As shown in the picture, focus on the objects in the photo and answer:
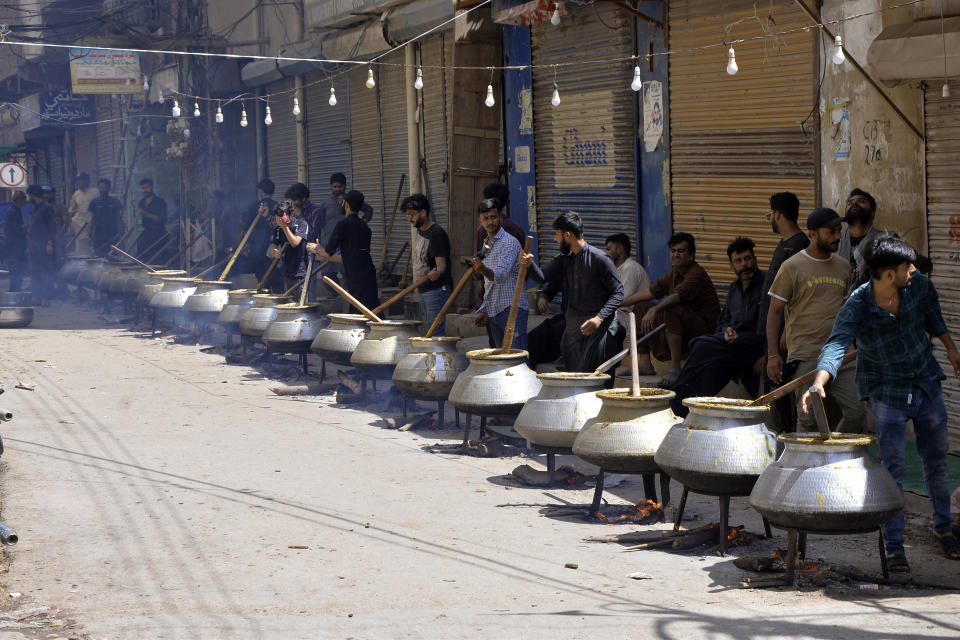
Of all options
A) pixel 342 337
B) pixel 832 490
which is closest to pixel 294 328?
pixel 342 337

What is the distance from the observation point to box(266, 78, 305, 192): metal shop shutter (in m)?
23.6

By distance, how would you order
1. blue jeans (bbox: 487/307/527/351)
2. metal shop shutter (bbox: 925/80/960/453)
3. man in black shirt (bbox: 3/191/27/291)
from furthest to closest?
man in black shirt (bbox: 3/191/27/291)
blue jeans (bbox: 487/307/527/351)
metal shop shutter (bbox: 925/80/960/453)

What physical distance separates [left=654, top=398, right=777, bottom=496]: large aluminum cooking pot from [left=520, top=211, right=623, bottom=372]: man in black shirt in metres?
2.57

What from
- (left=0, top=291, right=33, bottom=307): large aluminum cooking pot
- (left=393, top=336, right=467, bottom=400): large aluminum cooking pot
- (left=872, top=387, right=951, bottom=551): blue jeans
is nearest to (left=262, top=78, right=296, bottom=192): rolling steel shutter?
(left=0, top=291, right=33, bottom=307): large aluminum cooking pot

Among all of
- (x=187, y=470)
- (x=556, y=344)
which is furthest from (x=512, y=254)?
(x=187, y=470)

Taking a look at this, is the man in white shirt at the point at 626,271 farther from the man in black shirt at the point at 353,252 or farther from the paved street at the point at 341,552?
the man in black shirt at the point at 353,252

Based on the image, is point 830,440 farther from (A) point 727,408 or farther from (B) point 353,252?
(B) point 353,252

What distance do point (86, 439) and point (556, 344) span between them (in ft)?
13.6

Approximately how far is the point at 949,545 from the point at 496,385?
3.58m

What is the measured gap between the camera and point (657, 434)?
7199 millimetres

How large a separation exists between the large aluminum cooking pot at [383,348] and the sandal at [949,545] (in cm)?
565

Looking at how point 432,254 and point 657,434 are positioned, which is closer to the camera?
point 657,434

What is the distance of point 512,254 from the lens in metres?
10.5

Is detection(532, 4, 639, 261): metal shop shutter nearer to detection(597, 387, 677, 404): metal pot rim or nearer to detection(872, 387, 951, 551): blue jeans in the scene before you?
detection(597, 387, 677, 404): metal pot rim
